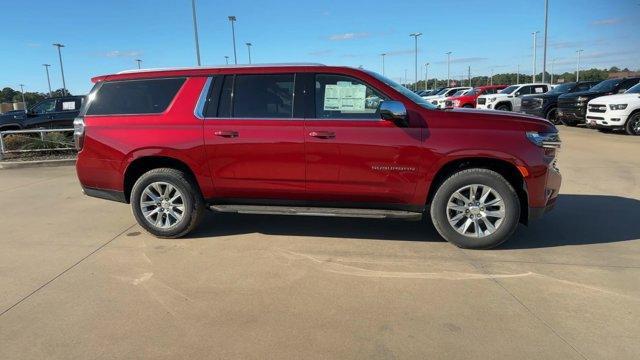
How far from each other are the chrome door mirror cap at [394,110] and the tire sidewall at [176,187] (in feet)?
A: 7.59

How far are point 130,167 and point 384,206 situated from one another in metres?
2.92

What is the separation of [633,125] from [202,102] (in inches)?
562

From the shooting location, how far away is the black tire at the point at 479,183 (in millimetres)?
4859

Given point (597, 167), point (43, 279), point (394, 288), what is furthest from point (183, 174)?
point (597, 167)

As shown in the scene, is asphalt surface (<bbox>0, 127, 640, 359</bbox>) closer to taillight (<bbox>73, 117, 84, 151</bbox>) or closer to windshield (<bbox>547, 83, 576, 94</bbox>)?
taillight (<bbox>73, 117, 84, 151</bbox>)

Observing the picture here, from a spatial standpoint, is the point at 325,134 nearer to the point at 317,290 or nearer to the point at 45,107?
the point at 317,290

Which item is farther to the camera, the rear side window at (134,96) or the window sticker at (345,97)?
the rear side window at (134,96)

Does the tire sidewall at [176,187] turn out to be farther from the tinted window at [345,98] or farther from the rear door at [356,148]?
the tinted window at [345,98]

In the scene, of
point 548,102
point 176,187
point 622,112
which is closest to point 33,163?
point 176,187

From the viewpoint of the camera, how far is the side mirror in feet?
15.5

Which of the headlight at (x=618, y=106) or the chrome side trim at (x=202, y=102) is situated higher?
the chrome side trim at (x=202, y=102)

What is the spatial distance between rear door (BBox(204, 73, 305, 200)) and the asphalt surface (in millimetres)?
643

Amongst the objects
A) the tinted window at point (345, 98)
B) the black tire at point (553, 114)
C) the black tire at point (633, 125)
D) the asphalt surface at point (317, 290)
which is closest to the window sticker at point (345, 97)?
the tinted window at point (345, 98)

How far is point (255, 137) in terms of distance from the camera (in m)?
5.18
